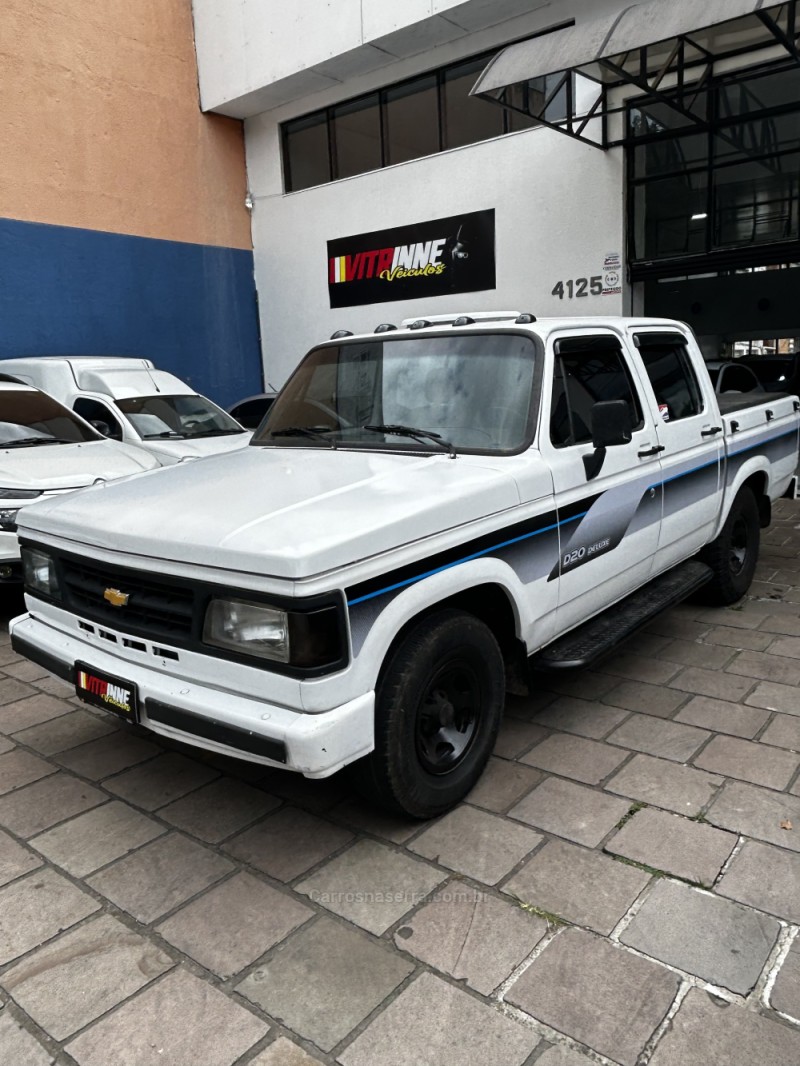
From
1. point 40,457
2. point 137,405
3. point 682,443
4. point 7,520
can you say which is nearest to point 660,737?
point 682,443

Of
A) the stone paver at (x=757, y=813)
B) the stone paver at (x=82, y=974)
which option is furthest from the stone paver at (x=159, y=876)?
the stone paver at (x=757, y=813)

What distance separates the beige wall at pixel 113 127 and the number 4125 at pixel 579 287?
6868 mm

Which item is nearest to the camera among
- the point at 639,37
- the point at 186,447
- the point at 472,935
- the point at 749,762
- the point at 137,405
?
the point at 472,935

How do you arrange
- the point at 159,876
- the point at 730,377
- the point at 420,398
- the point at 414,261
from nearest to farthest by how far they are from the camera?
the point at 159,876 → the point at 420,398 → the point at 730,377 → the point at 414,261

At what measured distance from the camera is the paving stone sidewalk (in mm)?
2174

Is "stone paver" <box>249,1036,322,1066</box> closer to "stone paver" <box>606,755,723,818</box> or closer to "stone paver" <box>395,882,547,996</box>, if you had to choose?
"stone paver" <box>395,882,547,996</box>

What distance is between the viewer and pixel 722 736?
12.5 feet

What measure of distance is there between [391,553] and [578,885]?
1.35 m

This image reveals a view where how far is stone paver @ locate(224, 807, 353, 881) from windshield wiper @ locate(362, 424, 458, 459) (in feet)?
5.39

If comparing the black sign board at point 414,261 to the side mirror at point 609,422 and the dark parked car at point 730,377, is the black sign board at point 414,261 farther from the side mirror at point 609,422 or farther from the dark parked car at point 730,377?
the side mirror at point 609,422

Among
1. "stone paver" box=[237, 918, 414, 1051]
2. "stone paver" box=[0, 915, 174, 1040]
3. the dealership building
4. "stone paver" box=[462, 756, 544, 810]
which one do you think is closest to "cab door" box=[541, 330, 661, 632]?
"stone paver" box=[462, 756, 544, 810]

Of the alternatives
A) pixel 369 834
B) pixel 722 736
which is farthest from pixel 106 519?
pixel 722 736

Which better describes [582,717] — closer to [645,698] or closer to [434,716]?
[645,698]

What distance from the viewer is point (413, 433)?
362 centimetres
